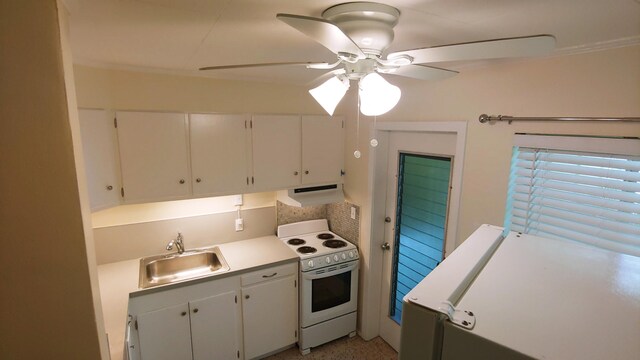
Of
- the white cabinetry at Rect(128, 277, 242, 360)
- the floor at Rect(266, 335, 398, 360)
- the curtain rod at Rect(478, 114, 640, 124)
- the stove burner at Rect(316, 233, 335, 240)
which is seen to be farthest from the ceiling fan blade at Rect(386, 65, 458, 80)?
the floor at Rect(266, 335, 398, 360)

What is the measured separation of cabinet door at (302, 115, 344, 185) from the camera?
2.98 m

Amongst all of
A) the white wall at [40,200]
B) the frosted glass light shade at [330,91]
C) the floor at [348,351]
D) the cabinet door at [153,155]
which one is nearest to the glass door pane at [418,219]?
the floor at [348,351]

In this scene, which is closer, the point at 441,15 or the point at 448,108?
A: the point at 441,15

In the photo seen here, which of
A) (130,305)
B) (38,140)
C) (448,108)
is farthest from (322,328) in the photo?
(38,140)

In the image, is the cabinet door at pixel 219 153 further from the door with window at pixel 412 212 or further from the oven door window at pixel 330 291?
the door with window at pixel 412 212

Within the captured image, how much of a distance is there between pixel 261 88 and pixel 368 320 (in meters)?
2.45

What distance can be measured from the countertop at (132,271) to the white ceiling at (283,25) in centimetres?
158

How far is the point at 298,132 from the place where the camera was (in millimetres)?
2926

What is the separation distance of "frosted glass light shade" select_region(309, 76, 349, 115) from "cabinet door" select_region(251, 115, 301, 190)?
1.51 metres

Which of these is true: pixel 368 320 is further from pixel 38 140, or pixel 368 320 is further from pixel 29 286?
pixel 38 140

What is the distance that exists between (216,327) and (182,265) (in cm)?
64

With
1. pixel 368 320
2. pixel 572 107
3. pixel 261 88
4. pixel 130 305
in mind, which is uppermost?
pixel 261 88

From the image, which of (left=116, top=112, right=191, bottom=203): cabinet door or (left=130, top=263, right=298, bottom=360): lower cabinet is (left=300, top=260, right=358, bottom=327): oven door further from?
(left=116, top=112, right=191, bottom=203): cabinet door

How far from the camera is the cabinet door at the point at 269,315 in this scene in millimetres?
2656
